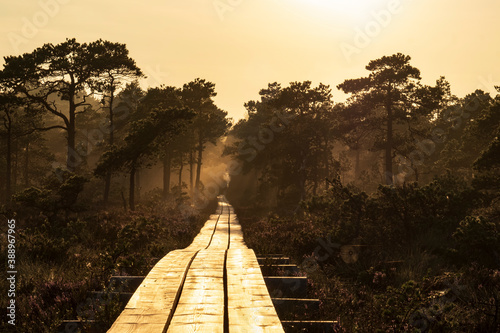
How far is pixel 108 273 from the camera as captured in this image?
778cm

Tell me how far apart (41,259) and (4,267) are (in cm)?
87

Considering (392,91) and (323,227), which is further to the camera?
(392,91)

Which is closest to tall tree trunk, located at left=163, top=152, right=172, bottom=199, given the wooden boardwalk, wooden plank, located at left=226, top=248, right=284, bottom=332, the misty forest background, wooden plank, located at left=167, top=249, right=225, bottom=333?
the misty forest background

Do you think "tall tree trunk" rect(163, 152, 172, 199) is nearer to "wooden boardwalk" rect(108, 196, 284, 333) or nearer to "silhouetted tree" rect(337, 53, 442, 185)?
"silhouetted tree" rect(337, 53, 442, 185)

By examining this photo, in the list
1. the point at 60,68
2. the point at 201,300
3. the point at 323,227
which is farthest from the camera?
the point at 60,68

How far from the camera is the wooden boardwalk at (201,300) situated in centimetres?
474

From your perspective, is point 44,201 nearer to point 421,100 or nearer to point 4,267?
point 4,267

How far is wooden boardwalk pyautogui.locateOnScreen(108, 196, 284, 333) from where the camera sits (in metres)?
4.74

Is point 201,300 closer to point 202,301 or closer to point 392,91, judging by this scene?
point 202,301

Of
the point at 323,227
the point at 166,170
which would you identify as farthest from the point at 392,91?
the point at 166,170

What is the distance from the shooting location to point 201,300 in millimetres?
5844

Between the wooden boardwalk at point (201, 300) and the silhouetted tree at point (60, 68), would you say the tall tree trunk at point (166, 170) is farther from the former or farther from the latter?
the wooden boardwalk at point (201, 300)

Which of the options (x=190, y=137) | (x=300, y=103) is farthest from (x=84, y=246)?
(x=190, y=137)

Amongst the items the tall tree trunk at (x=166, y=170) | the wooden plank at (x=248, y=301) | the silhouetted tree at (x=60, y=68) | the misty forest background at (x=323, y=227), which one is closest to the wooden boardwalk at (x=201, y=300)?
the wooden plank at (x=248, y=301)
